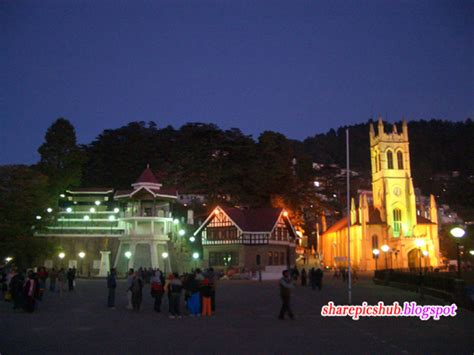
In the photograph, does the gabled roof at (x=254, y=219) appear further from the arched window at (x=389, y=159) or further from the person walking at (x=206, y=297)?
the person walking at (x=206, y=297)

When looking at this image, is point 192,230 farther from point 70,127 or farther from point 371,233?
point 371,233

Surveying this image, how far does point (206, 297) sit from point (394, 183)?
6511 centimetres

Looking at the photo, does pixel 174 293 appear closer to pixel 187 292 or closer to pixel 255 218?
pixel 187 292

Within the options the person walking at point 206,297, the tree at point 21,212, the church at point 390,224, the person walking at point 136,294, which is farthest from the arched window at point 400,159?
the person walking at point 206,297

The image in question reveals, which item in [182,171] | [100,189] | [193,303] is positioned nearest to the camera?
[193,303]

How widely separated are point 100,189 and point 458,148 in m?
142

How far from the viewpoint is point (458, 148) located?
584 ft

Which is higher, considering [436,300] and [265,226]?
[265,226]

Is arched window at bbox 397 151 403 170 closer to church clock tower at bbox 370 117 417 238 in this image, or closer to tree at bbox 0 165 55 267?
church clock tower at bbox 370 117 417 238

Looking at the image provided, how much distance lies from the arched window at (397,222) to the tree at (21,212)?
47504 millimetres

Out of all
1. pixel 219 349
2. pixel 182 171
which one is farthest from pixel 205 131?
pixel 219 349

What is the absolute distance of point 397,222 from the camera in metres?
76.7

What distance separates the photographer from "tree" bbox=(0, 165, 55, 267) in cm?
4622

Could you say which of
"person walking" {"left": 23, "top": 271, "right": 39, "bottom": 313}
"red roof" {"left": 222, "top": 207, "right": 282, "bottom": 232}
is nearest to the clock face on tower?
"red roof" {"left": 222, "top": 207, "right": 282, "bottom": 232}
